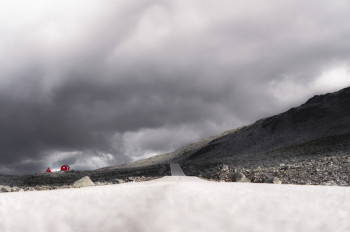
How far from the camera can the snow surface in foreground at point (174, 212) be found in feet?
11.2

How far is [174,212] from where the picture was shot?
3.48 metres

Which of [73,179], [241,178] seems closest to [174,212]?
[241,178]

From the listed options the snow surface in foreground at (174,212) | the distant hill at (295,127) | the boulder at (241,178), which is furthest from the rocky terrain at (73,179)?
the distant hill at (295,127)

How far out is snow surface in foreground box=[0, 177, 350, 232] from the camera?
11.2 ft

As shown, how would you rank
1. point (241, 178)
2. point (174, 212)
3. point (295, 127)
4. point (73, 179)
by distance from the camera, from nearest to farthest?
point (174, 212)
point (241, 178)
point (73, 179)
point (295, 127)

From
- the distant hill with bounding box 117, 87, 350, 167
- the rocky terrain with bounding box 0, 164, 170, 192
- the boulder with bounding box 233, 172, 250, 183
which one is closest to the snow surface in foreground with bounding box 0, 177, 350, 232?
the boulder with bounding box 233, 172, 250, 183

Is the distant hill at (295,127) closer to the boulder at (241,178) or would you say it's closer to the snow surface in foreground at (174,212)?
the boulder at (241,178)

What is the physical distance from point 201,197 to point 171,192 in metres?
0.44

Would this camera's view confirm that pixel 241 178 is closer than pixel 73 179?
Yes

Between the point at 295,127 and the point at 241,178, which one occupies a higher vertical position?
the point at 295,127

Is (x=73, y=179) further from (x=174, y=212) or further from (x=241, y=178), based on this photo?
(x=174, y=212)

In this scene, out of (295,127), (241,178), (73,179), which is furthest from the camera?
(295,127)

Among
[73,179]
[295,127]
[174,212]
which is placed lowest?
[174,212]

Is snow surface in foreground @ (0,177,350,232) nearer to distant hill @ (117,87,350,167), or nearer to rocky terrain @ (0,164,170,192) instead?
rocky terrain @ (0,164,170,192)
